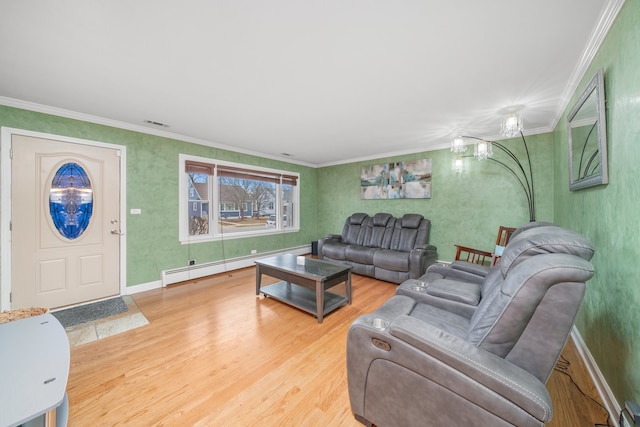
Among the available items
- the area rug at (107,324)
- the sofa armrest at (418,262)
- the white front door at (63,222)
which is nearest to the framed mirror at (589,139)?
the sofa armrest at (418,262)

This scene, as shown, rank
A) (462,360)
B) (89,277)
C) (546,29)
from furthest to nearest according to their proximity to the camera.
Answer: (89,277) → (546,29) → (462,360)

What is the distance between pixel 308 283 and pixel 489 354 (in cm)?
192

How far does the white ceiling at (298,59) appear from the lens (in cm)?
142

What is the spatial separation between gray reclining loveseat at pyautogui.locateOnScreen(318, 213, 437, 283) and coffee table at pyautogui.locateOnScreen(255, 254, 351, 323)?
104cm

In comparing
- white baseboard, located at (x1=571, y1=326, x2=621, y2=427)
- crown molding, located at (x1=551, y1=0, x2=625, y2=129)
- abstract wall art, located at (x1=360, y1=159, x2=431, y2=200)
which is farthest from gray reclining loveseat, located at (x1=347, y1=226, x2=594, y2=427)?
abstract wall art, located at (x1=360, y1=159, x2=431, y2=200)

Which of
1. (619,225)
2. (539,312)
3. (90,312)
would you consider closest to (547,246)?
(539,312)

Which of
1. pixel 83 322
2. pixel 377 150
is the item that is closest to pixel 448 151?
pixel 377 150

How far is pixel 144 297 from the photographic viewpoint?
3.24 m

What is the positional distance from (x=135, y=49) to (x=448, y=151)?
4.51 metres

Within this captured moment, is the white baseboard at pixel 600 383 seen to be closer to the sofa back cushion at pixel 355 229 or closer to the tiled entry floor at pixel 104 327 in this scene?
the sofa back cushion at pixel 355 229

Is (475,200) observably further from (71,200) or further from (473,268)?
(71,200)

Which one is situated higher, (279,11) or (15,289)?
(279,11)

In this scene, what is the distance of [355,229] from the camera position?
5.05 meters

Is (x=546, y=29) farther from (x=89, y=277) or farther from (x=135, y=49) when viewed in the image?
(x=89, y=277)
